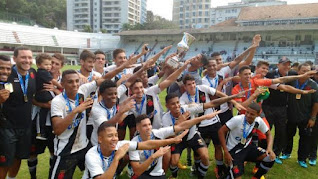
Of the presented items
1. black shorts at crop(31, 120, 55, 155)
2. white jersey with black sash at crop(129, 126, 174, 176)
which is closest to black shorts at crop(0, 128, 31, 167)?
black shorts at crop(31, 120, 55, 155)

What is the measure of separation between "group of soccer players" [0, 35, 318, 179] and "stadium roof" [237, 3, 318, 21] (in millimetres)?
49198

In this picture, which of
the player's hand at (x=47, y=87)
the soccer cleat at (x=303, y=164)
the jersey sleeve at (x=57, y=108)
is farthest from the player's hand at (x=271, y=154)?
the player's hand at (x=47, y=87)

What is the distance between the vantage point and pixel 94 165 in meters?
A: 3.08

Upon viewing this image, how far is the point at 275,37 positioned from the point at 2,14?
185 ft

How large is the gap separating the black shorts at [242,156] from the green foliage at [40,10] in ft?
238

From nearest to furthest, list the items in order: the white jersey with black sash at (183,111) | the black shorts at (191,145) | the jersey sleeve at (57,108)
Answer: the jersey sleeve at (57,108) < the white jersey with black sash at (183,111) < the black shorts at (191,145)

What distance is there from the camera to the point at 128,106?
→ 145 inches

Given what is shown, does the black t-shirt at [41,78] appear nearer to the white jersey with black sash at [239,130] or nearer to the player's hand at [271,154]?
the white jersey with black sash at [239,130]

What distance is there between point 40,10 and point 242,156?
77.3m

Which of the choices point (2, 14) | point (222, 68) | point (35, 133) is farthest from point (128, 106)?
point (2, 14)

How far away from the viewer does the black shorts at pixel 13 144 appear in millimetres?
3760

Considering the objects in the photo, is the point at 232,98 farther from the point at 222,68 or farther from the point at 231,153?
the point at 222,68

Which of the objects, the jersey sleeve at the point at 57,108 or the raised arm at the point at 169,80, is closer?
the jersey sleeve at the point at 57,108

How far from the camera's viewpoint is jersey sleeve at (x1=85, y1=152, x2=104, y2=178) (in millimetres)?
3039
